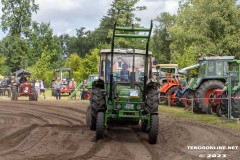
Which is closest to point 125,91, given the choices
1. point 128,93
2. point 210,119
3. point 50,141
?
point 128,93

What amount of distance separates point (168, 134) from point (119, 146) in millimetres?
2513

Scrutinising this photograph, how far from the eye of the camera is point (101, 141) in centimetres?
1055

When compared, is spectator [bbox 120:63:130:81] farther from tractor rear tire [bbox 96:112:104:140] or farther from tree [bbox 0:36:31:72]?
tree [bbox 0:36:31:72]

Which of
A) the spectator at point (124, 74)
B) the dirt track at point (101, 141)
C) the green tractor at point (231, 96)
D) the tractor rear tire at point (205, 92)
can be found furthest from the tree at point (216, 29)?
the spectator at point (124, 74)

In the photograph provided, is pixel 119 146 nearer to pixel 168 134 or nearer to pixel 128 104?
pixel 128 104

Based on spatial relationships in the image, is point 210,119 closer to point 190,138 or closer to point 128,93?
point 190,138

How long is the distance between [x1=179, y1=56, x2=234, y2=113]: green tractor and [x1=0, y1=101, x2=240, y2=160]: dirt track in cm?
399

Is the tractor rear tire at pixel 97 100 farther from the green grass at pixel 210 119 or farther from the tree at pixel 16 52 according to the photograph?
the tree at pixel 16 52

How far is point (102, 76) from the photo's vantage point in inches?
490

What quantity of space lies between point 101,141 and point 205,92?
30.0 ft

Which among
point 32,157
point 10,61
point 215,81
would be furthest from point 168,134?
point 10,61

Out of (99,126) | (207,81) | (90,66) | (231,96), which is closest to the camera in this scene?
(99,126)

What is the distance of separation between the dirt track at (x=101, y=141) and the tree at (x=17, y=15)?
4978cm

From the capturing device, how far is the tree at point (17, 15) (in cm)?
6188
